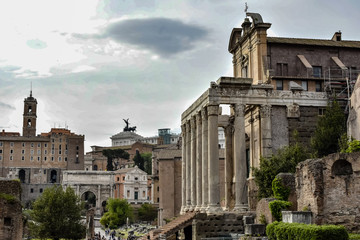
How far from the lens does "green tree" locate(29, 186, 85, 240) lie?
42.0 metres

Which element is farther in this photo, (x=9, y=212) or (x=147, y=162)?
(x=147, y=162)

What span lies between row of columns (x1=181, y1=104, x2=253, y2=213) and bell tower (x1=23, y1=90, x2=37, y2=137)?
9465 centimetres

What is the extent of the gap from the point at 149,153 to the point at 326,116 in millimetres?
114929

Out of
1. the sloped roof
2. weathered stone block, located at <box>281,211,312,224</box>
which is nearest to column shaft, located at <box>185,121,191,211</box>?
the sloped roof

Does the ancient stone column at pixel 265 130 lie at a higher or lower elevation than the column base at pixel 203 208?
higher

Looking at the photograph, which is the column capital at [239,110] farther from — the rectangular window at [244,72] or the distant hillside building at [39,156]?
the distant hillside building at [39,156]

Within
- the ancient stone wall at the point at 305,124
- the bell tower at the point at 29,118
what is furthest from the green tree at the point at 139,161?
the ancient stone wall at the point at 305,124

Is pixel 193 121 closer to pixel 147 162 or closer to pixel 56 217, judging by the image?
pixel 56 217

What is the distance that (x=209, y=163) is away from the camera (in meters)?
32.4

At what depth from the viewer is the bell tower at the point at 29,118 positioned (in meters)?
126

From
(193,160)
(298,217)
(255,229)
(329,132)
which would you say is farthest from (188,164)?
(298,217)

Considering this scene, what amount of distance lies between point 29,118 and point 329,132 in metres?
103

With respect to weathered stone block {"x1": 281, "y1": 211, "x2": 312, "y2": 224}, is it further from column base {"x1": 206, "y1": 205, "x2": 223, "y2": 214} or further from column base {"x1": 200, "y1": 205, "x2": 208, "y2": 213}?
column base {"x1": 200, "y1": 205, "x2": 208, "y2": 213}

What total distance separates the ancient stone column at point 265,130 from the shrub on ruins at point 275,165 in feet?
4.62
